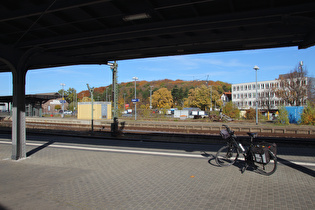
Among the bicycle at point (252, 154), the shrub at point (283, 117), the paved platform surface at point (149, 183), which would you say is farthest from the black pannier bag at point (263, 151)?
the shrub at point (283, 117)

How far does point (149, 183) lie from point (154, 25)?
3974 millimetres

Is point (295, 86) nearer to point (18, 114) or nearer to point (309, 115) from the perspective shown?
point (309, 115)

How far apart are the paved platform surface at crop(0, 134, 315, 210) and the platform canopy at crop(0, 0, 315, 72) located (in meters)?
3.48

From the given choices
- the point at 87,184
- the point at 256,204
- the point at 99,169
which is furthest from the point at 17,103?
the point at 256,204

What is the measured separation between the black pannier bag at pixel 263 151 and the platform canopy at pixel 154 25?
9.22 ft

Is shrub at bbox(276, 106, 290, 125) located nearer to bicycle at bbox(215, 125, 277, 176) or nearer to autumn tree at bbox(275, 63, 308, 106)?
autumn tree at bbox(275, 63, 308, 106)

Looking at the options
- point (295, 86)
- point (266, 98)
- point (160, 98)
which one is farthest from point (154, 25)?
point (160, 98)

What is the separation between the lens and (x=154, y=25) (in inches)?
241

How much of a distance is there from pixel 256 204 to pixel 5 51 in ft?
26.3

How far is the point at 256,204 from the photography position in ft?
13.5

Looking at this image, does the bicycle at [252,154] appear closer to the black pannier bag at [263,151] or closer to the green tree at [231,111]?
the black pannier bag at [263,151]

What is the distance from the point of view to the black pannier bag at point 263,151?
5.48m

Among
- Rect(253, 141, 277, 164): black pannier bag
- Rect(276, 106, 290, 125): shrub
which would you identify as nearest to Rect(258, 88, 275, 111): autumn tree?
Rect(276, 106, 290, 125): shrub

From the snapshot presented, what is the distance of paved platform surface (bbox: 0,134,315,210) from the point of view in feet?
13.9
